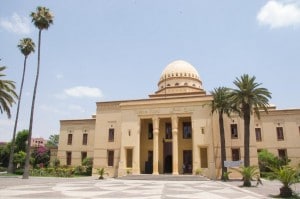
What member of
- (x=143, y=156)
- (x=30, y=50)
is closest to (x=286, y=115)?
(x=143, y=156)

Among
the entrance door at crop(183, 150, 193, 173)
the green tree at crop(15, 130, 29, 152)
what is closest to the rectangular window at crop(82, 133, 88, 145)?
the green tree at crop(15, 130, 29, 152)

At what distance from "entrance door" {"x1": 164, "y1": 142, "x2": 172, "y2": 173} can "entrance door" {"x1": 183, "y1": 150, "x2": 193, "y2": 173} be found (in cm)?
197

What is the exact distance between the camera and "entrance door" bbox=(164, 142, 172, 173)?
36844 millimetres

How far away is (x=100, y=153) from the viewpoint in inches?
1519

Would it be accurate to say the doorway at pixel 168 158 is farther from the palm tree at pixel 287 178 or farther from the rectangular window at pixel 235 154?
the palm tree at pixel 287 178

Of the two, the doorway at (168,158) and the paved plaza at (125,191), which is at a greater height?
the doorway at (168,158)

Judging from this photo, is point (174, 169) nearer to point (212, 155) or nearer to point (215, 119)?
point (212, 155)

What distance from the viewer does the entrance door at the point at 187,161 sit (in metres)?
35.7

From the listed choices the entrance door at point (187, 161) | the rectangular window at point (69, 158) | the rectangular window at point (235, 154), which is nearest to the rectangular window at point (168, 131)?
the entrance door at point (187, 161)

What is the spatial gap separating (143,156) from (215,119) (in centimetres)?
1108

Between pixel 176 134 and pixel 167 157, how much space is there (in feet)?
15.3

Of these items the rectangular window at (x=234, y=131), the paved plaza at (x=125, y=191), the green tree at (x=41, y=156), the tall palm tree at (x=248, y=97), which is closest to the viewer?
the paved plaza at (x=125, y=191)

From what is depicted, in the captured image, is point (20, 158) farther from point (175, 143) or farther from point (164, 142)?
point (175, 143)

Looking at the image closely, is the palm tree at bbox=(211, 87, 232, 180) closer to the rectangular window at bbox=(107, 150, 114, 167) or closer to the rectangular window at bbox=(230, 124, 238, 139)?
the rectangular window at bbox=(230, 124, 238, 139)
